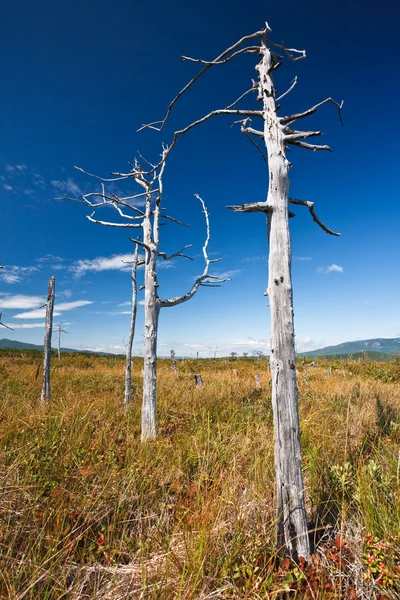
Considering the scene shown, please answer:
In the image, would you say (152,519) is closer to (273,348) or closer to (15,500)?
(15,500)

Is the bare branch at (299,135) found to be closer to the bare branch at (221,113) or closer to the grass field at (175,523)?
the bare branch at (221,113)

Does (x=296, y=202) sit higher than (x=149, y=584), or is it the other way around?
(x=296, y=202)

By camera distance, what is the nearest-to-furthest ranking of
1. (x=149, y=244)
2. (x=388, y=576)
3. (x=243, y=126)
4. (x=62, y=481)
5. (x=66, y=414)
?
(x=388, y=576) < (x=62, y=481) < (x=243, y=126) < (x=66, y=414) < (x=149, y=244)

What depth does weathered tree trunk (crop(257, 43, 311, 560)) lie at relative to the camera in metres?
2.55

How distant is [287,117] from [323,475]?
14.5 ft

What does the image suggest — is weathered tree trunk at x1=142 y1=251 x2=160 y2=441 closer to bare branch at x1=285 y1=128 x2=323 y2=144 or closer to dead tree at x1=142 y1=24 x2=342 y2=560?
dead tree at x1=142 y1=24 x2=342 y2=560

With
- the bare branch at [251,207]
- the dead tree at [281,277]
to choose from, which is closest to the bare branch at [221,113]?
the dead tree at [281,277]

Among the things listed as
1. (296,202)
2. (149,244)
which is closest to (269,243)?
(296,202)

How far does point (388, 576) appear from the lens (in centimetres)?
208

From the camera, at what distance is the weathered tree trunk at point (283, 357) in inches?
100

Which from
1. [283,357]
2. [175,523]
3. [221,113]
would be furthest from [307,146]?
[175,523]

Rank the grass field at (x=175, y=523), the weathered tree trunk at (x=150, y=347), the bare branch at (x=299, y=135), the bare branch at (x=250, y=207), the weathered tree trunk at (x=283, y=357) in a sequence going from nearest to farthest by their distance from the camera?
the grass field at (x=175, y=523), the weathered tree trunk at (x=283, y=357), the bare branch at (x=250, y=207), the bare branch at (x=299, y=135), the weathered tree trunk at (x=150, y=347)

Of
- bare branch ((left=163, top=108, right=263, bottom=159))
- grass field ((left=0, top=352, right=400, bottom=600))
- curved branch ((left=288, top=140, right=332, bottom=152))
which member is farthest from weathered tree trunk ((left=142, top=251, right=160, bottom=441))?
curved branch ((left=288, top=140, right=332, bottom=152))

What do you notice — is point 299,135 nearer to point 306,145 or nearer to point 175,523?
point 306,145
